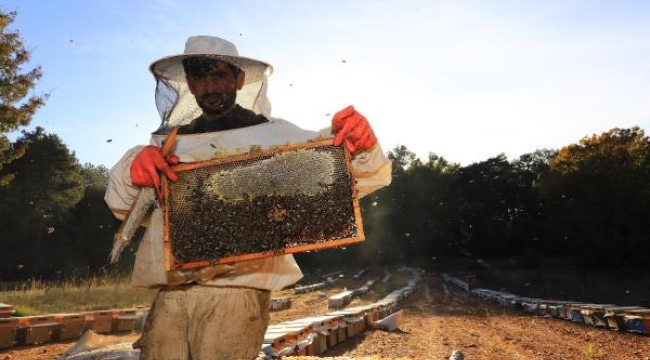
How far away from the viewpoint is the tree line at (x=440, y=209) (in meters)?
32.5

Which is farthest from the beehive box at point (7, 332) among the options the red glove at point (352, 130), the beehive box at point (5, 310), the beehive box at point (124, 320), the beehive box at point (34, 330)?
the red glove at point (352, 130)

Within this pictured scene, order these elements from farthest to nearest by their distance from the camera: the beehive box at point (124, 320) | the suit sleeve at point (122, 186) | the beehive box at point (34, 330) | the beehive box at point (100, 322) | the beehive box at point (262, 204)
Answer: the beehive box at point (124, 320), the beehive box at point (100, 322), the beehive box at point (34, 330), the suit sleeve at point (122, 186), the beehive box at point (262, 204)

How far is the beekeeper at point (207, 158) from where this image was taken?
289 centimetres

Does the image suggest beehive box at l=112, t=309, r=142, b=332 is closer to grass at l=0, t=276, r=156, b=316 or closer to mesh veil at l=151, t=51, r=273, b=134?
grass at l=0, t=276, r=156, b=316

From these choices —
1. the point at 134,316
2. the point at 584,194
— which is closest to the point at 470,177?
the point at 584,194

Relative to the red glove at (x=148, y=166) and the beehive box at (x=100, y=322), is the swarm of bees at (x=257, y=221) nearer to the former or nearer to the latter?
the red glove at (x=148, y=166)

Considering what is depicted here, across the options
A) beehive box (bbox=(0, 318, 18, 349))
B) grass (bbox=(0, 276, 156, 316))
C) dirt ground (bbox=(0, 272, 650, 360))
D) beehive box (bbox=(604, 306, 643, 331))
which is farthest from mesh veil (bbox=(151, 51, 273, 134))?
beehive box (bbox=(604, 306, 643, 331))

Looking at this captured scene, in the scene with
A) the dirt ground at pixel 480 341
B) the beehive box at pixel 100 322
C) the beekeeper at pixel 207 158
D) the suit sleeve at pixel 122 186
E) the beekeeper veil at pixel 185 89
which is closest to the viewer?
the beekeeper at pixel 207 158

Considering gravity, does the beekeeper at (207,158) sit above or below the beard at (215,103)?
below

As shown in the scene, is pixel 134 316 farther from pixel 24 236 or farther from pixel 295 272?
pixel 24 236

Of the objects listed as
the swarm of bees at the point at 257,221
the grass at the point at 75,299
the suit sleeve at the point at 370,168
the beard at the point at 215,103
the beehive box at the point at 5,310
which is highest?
the beard at the point at 215,103

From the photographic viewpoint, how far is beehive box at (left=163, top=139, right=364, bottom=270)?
118 inches

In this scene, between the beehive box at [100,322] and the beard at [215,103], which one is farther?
the beehive box at [100,322]

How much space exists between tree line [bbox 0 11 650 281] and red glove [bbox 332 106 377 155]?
13908mm
